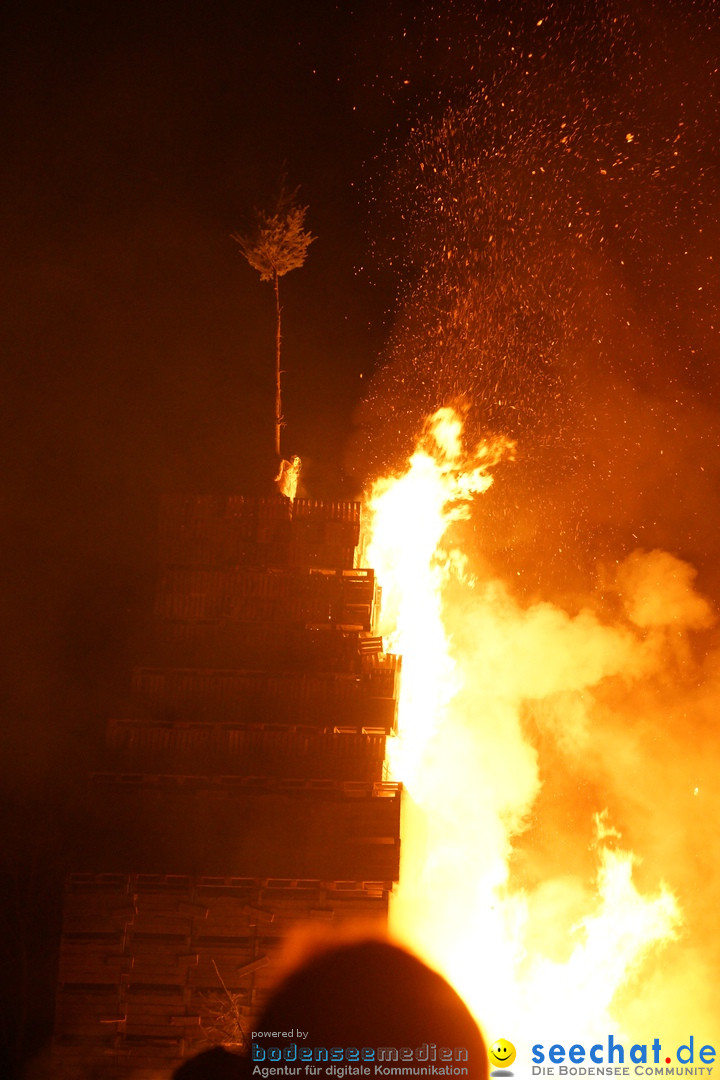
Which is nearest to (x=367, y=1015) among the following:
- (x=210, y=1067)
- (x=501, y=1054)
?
(x=501, y=1054)

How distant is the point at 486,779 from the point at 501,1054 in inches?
272

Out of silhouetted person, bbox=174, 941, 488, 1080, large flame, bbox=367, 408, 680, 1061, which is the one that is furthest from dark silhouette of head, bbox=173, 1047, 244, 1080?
large flame, bbox=367, 408, 680, 1061

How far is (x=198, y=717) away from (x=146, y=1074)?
7464 mm

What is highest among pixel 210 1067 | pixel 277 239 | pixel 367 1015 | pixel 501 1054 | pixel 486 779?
pixel 277 239

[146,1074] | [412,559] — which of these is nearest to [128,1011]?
[146,1074]

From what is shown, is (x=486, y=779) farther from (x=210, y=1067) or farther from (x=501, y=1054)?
(x=210, y=1067)

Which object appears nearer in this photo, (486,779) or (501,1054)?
(501,1054)

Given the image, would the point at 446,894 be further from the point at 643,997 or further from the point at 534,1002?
the point at 643,997

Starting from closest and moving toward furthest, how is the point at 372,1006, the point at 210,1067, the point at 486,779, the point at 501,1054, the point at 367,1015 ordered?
the point at 210,1067 → the point at 367,1015 → the point at 372,1006 → the point at 501,1054 → the point at 486,779

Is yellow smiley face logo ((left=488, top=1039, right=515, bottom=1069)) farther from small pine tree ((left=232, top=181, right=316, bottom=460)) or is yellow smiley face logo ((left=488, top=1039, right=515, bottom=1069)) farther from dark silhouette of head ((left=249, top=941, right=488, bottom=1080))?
small pine tree ((left=232, top=181, right=316, bottom=460))

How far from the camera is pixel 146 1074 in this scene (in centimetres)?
1650

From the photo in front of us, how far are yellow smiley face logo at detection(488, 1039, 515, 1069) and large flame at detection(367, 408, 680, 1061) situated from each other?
3.91 ft

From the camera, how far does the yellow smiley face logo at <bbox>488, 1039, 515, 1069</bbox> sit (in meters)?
18.2

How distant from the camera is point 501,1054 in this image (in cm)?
1830
